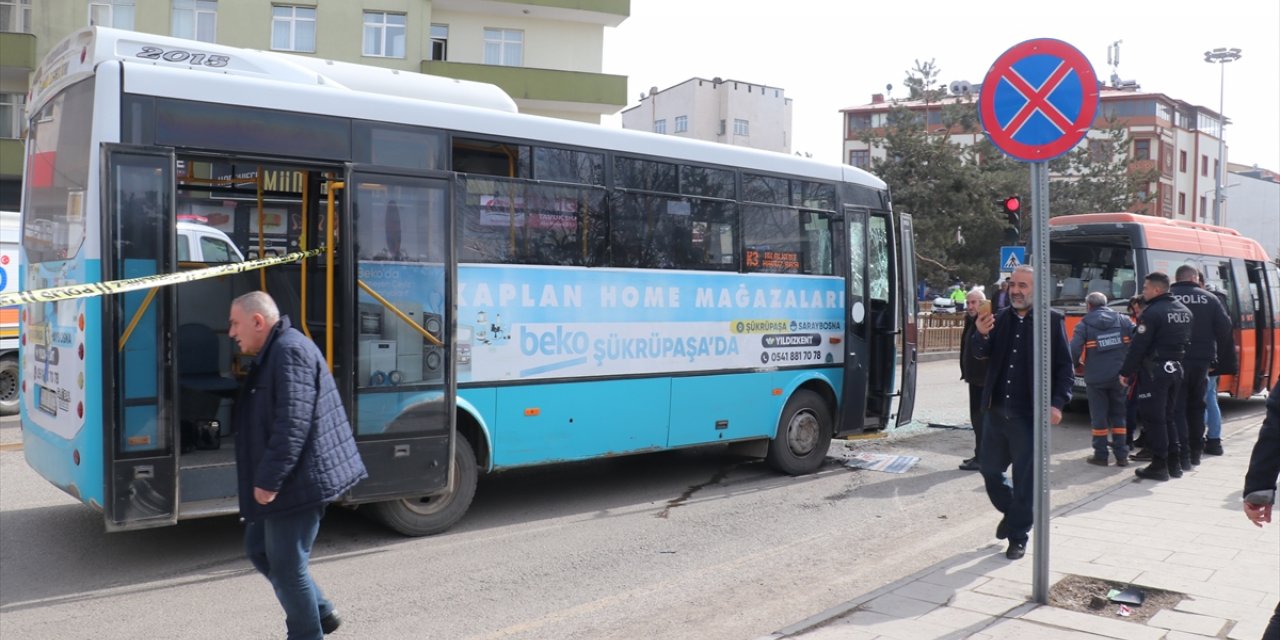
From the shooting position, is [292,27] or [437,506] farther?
[292,27]

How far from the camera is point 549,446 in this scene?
7.86 metres

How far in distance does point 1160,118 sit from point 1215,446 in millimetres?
70748

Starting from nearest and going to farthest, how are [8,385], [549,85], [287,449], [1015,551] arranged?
[287,449], [1015,551], [8,385], [549,85]

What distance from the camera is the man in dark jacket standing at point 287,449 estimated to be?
4418 millimetres

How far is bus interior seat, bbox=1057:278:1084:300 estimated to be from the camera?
14836mm

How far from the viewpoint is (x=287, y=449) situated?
4.39m

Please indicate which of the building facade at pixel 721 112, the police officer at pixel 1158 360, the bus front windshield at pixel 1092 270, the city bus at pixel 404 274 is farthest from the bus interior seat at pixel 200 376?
the building facade at pixel 721 112

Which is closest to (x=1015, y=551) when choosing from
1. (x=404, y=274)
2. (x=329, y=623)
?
(x=329, y=623)

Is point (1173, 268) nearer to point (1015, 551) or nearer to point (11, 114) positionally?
point (1015, 551)

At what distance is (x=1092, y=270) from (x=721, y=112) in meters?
50.3

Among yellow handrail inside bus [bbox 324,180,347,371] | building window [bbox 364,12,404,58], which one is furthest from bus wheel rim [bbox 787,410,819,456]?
building window [bbox 364,12,404,58]

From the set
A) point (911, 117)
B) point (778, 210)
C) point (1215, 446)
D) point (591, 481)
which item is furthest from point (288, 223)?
point (911, 117)

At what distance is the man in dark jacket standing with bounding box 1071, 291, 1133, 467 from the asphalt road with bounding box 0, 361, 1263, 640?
2.11 feet

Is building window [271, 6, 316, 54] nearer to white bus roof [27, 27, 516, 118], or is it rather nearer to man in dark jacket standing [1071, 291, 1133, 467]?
white bus roof [27, 27, 516, 118]
